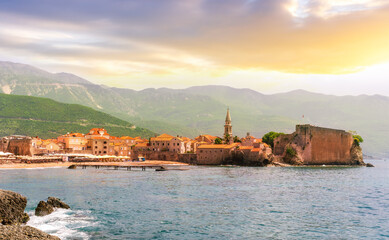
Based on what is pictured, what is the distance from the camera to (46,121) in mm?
173875

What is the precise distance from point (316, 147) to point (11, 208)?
325ft

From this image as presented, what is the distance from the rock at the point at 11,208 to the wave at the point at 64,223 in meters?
1.47

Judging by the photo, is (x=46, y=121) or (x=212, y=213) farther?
(x=46, y=121)

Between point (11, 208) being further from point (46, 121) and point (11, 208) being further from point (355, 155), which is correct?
point (46, 121)

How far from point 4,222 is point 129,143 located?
113 m

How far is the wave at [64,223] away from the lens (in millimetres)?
22875

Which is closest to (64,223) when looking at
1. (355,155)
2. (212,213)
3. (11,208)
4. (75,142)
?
(11,208)

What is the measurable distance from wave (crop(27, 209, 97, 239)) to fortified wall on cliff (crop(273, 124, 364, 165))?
278 feet

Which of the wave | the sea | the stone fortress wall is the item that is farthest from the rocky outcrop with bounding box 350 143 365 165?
the wave

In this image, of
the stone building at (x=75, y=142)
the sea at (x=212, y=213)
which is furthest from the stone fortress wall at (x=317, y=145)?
the sea at (x=212, y=213)

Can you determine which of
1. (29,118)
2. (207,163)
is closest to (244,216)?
(207,163)

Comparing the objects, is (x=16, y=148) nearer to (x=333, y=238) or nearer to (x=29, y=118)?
(x=29, y=118)

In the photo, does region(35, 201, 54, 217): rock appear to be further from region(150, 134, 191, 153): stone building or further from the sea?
region(150, 134, 191, 153): stone building

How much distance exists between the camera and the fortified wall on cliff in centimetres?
10731
